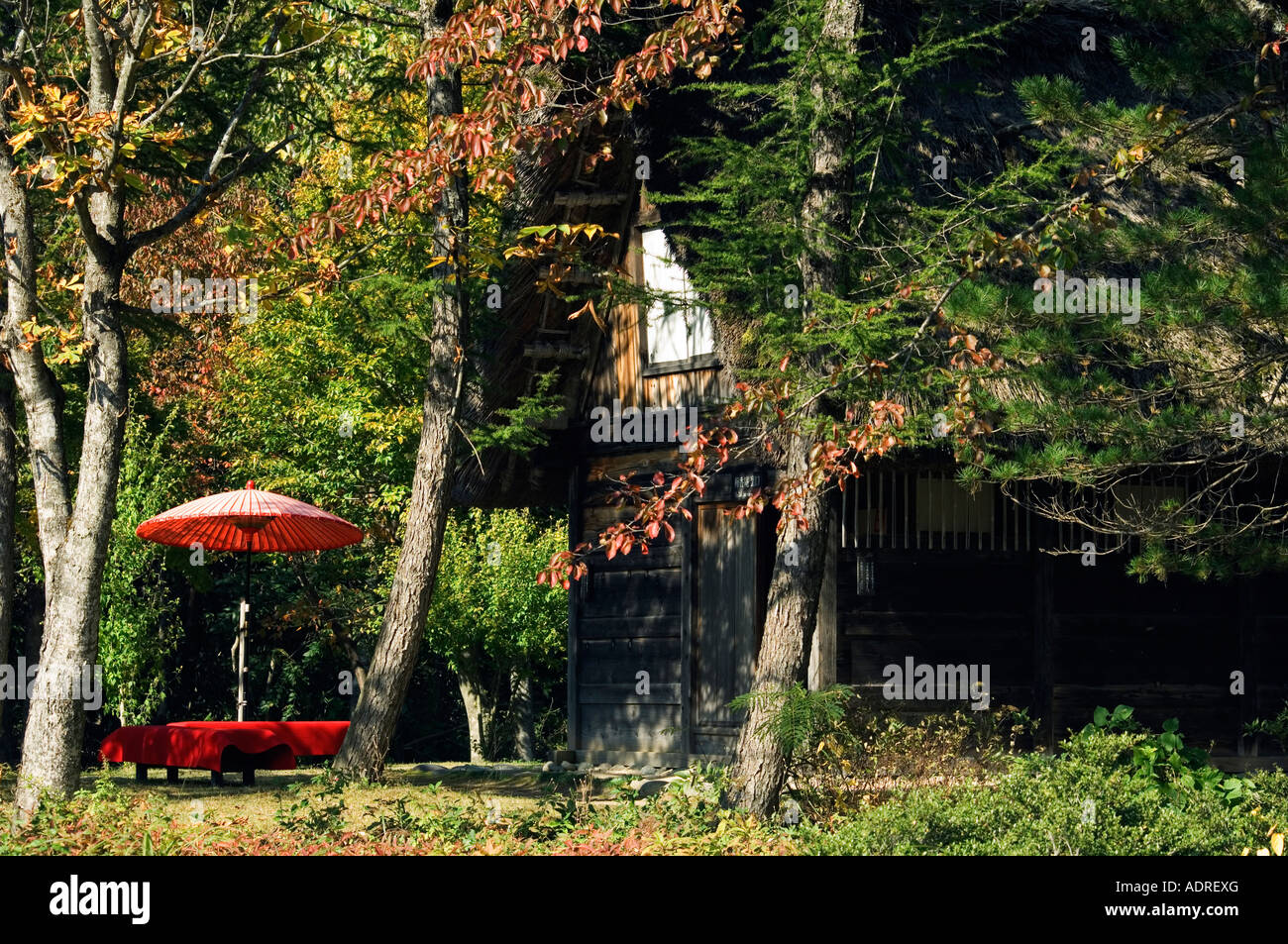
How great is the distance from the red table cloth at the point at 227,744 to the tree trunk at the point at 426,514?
3.05 feet

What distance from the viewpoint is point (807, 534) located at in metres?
9.48

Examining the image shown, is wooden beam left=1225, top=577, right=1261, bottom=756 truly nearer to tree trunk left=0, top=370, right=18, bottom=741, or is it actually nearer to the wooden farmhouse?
the wooden farmhouse

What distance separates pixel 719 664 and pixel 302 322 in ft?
31.8

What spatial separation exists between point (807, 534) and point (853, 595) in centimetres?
346

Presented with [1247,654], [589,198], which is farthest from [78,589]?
[1247,654]

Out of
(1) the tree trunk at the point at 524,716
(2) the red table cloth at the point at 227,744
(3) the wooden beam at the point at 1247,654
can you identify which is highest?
(3) the wooden beam at the point at 1247,654

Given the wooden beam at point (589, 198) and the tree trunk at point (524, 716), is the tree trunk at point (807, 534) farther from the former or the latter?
the tree trunk at point (524, 716)

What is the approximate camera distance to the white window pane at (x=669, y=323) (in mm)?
14172

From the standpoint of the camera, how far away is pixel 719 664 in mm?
13758

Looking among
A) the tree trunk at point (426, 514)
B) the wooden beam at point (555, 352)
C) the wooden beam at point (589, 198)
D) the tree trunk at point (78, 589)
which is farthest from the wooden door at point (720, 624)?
Answer: the tree trunk at point (78, 589)

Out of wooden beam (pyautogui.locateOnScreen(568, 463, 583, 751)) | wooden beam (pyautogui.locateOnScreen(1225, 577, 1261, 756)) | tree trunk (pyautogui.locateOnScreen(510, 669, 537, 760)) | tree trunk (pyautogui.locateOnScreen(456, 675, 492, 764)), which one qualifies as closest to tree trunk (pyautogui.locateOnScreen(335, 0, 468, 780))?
wooden beam (pyautogui.locateOnScreen(568, 463, 583, 751))

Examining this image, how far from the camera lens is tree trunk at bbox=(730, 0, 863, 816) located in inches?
363

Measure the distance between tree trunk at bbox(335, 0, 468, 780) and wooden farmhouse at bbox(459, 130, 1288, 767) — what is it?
1587 mm

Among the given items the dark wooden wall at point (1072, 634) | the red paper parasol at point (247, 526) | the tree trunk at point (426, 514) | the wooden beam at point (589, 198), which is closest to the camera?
the tree trunk at point (426, 514)
